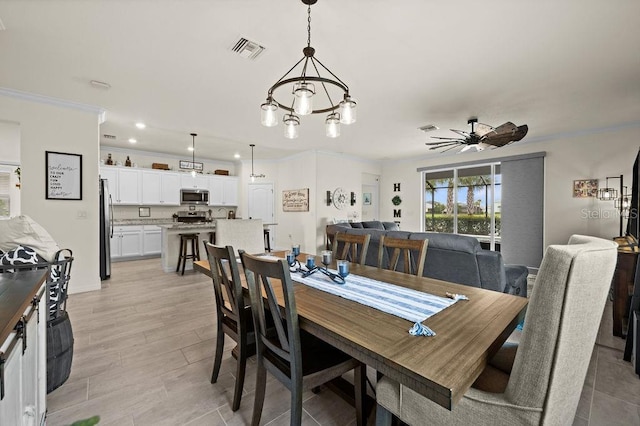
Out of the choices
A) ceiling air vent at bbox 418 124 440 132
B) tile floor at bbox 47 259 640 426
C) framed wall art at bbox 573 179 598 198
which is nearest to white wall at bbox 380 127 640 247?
framed wall art at bbox 573 179 598 198

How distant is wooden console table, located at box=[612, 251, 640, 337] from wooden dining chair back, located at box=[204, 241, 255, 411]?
3.33 metres

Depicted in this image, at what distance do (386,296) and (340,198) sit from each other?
18.8ft

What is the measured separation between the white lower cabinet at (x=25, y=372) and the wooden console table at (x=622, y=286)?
4070 mm

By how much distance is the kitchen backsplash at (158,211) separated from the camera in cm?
659

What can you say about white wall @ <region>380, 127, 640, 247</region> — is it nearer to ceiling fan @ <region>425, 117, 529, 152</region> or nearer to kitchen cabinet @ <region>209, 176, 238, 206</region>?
ceiling fan @ <region>425, 117, 529, 152</region>

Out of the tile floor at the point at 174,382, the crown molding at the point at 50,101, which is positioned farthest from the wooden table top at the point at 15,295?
the crown molding at the point at 50,101

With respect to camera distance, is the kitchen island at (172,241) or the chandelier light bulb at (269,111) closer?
the chandelier light bulb at (269,111)

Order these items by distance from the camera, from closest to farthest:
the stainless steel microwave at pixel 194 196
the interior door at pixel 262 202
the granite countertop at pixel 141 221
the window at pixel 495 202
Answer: the window at pixel 495 202 → the granite countertop at pixel 141 221 → the stainless steel microwave at pixel 194 196 → the interior door at pixel 262 202

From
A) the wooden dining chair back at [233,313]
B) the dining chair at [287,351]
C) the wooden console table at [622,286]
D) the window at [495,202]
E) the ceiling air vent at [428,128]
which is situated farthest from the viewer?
the window at [495,202]

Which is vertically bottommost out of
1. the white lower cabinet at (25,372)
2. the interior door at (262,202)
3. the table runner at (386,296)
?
the white lower cabinet at (25,372)

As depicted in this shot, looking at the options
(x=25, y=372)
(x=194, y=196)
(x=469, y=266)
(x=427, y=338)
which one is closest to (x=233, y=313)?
(x=25, y=372)

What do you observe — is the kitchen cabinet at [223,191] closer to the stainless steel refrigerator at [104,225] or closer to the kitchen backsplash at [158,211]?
the kitchen backsplash at [158,211]

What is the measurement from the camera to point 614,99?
11.6ft

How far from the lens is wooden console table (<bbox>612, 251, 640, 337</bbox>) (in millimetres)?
2592
